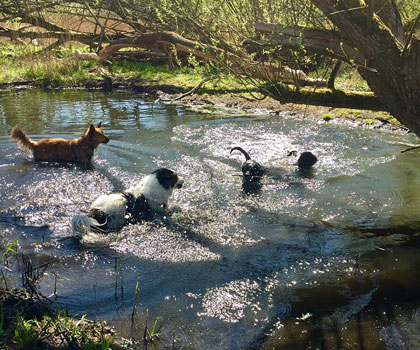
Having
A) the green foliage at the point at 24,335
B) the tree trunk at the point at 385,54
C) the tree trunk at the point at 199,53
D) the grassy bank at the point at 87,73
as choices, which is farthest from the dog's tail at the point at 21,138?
the grassy bank at the point at 87,73

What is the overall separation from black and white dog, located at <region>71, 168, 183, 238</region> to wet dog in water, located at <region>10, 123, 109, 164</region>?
2.74 metres

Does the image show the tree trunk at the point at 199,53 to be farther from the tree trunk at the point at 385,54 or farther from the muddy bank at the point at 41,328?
the muddy bank at the point at 41,328

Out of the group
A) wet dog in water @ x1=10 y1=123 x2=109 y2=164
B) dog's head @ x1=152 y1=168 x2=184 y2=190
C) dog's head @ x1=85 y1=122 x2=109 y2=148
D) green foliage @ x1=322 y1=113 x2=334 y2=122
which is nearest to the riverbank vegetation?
green foliage @ x1=322 y1=113 x2=334 y2=122

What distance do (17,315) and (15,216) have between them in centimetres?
334

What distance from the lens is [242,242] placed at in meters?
6.21

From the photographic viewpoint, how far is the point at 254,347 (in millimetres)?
4027

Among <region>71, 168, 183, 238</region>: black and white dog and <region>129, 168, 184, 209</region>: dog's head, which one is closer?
<region>71, 168, 183, 238</region>: black and white dog

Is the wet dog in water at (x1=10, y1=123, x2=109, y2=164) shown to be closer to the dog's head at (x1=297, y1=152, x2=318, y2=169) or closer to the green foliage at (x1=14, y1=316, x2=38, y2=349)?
the dog's head at (x1=297, y1=152, x2=318, y2=169)

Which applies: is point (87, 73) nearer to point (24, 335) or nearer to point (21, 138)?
point (21, 138)

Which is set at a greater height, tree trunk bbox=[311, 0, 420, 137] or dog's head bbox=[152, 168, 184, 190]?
tree trunk bbox=[311, 0, 420, 137]

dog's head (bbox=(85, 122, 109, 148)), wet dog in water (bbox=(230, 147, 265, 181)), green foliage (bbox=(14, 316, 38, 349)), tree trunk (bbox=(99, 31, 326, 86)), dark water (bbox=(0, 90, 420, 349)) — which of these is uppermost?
tree trunk (bbox=(99, 31, 326, 86))

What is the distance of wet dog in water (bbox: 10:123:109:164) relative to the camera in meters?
9.55

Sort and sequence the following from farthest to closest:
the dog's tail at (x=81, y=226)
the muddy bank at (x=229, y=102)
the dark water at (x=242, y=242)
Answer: the muddy bank at (x=229, y=102) < the dog's tail at (x=81, y=226) < the dark water at (x=242, y=242)

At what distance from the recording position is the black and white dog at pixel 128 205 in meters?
6.20
